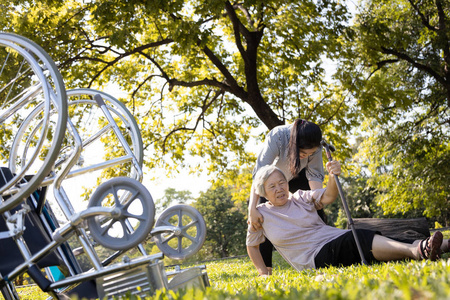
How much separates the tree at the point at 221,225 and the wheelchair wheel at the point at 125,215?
30314 millimetres

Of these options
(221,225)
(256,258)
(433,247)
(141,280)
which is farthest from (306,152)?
(221,225)

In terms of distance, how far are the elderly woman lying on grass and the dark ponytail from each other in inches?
13.4

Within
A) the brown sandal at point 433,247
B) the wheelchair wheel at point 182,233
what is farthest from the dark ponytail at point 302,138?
the brown sandal at point 433,247

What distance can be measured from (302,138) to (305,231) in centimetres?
84

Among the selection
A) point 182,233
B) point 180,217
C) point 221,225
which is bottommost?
point 221,225

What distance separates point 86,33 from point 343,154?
6.99 metres

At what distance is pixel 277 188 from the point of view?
14.8 feet

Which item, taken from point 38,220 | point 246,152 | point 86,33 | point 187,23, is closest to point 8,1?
point 86,33

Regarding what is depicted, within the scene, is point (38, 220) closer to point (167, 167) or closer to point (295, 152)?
point (295, 152)

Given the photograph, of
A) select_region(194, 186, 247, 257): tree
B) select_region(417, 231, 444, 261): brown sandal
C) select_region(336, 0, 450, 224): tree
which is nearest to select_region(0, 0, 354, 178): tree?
select_region(336, 0, 450, 224): tree

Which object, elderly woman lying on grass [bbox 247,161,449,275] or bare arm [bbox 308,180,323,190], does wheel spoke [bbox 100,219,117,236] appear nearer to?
elderly woman lying on grass [bbox 247,161,449,275]

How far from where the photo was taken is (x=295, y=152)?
4801mm

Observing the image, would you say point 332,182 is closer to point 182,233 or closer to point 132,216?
point 182,233

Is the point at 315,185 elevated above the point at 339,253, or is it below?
above
